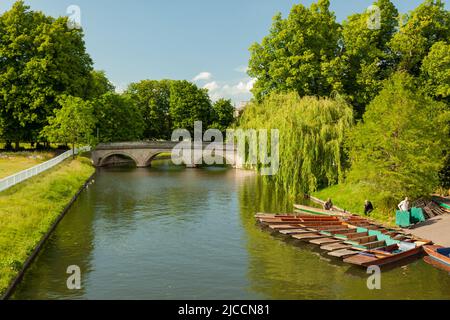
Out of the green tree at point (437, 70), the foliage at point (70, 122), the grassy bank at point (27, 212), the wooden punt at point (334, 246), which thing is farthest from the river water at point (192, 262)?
the foliage at point (70, 122)

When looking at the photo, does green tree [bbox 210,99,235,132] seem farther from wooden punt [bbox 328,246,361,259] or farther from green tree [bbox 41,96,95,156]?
wooden punt [bbox 328,246,361,259]

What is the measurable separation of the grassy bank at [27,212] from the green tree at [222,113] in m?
48.5

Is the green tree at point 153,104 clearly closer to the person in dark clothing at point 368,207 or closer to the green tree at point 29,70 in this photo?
the green tree at point 29,70

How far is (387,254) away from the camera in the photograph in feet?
71.8

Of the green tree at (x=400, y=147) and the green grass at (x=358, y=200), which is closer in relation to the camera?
the green tree at (x=400, y=147)

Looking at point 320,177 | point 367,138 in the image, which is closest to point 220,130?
point 320,177

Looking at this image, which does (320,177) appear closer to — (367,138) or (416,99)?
(367,138)

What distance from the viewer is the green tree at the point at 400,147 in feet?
94.8

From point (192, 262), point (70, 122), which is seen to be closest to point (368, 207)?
point (192, 262)

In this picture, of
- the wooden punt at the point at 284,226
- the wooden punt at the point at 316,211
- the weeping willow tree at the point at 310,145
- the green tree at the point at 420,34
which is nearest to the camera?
the wooden punt at the point at 284,226

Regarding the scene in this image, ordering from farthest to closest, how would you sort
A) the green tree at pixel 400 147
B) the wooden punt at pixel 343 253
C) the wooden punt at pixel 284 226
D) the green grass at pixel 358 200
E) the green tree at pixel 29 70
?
the green tree at pixel 29 70, the green grass at pixel 358 200, the green tree at pixel 400 147, the wooden punt at pixel 284 226, the wooden punt at pixel 343 253

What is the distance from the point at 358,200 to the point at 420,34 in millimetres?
24432
